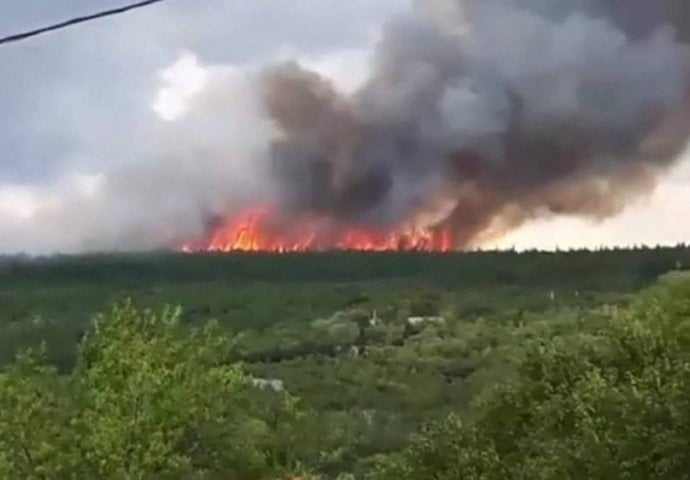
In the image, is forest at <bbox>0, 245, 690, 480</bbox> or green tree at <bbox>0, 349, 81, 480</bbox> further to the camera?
green tree at <bbox>0, 349, 81, 480</bbox>

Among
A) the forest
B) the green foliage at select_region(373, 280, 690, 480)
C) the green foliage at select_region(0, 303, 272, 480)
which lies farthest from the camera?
the green foliage at select_region(0, 303, 272, 480)

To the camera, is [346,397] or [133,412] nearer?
[133,412]

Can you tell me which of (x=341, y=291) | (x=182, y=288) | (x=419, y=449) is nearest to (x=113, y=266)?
(x=182, y=288)

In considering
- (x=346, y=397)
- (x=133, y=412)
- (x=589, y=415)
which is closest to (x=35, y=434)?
(x=133, y=412)

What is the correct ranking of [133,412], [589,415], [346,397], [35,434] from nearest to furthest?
[589,415], [35,434], [133,412], [346,397]

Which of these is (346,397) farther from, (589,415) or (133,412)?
(589,415)

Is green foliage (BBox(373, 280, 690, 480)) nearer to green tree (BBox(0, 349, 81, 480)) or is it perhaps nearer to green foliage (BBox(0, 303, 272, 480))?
green foliage (BBox(0, 303, 272, 480))

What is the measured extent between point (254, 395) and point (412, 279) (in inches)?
2831

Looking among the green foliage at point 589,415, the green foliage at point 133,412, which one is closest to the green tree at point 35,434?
the green foliage at point 133,412

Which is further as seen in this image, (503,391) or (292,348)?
(292,348)

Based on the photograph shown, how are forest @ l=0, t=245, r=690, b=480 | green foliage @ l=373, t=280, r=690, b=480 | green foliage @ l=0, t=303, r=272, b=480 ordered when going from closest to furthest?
green foliage @ l=373, t=280, r=690, b=480 → forest @ l=0, t=245, r=690, b=480 → green foliage @ l=0, t=303, r=272, b=480

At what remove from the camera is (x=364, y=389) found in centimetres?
8625

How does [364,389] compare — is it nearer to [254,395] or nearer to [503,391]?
[254,395]

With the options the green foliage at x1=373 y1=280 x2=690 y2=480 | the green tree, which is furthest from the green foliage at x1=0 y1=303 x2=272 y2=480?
the green foliage at x1=373 y1=280 x2=690 y2=480
